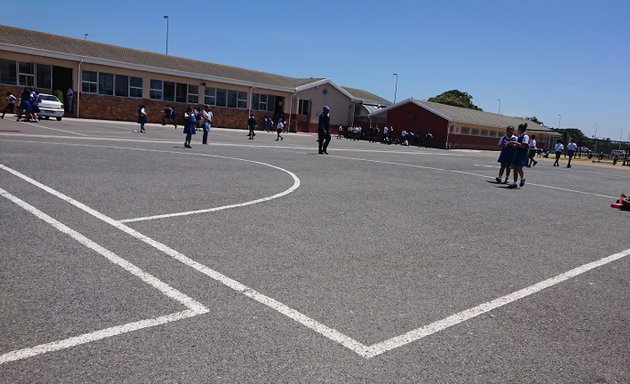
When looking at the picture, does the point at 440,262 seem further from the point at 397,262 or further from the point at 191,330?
the point at 191,330

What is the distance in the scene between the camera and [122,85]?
3681 centimetres

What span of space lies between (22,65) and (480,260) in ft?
115

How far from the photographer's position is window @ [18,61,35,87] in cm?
3219

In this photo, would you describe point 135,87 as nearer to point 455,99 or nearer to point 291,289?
point 291,289

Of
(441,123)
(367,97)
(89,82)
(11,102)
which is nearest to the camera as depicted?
(11,102)

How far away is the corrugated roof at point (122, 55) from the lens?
110ft

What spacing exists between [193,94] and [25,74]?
12.6 metres

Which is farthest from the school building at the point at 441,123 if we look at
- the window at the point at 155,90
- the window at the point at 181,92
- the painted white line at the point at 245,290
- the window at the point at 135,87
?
the painted white line at the point at 245,290

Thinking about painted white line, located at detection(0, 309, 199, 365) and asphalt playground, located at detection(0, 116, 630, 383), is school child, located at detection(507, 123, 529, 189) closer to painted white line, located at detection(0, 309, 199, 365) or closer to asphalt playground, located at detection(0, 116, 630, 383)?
asphalt playground, located at detection(0, 116, 630, 383)

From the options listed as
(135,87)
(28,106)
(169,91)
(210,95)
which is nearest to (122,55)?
(135,87)

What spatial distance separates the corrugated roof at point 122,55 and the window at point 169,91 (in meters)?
1.26

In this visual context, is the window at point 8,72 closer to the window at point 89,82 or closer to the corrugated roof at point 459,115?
the window at point 89,82

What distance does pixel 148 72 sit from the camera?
37.9 m

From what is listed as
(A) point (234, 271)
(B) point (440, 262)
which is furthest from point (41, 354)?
(B) point (440, 262)
